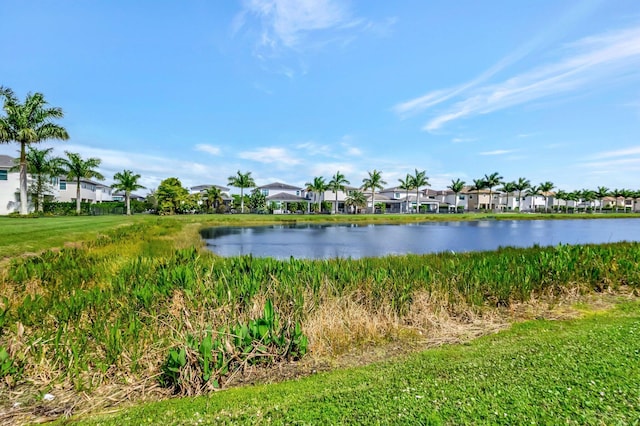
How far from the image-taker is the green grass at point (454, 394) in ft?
9.91

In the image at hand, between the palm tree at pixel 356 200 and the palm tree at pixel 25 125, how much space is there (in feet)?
182

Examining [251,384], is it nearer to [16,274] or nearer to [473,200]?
[16,274]

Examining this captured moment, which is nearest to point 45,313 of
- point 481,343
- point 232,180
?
point 481,343

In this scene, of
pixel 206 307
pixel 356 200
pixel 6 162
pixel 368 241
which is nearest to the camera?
pixel 206 307

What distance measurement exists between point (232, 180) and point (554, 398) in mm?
74267

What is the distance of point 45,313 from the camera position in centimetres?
538

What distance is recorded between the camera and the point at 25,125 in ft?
114

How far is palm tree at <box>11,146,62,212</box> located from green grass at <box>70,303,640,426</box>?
170 feet

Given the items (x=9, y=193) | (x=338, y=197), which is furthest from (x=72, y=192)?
(x=338, y=197)

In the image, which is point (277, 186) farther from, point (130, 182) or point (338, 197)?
point (130, 182)

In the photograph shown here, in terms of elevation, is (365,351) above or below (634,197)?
below

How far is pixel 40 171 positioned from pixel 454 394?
2158 inches

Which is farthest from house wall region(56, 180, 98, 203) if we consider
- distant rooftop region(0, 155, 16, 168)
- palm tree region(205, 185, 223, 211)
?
palm tree region(205, 185, 223, 211)

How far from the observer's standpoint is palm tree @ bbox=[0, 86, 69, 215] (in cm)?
3412
